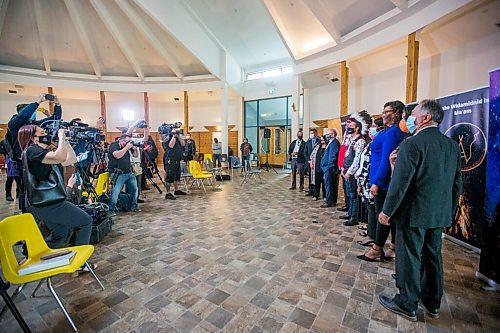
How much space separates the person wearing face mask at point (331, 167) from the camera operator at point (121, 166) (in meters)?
3.62

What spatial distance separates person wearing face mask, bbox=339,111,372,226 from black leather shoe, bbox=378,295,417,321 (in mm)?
1780

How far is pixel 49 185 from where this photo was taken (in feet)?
7.36

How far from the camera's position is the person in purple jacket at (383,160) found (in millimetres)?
2463

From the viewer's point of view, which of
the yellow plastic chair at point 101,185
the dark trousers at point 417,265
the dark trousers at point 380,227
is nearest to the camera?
the dark trousers at point 417,265

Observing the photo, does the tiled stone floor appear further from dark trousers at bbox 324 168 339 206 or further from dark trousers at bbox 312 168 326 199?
dark trousers at bbox 312 168 326 199

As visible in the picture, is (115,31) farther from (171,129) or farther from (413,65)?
(413,65)

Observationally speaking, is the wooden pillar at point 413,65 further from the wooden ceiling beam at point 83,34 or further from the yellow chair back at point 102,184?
the wooden ceiling beam at point 83,34

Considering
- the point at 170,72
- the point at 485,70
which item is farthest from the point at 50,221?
the point at 170,72

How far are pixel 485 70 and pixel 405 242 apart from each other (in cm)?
621

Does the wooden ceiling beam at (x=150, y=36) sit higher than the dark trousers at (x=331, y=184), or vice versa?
the wooden ceiling beam at (x=150, y=36)

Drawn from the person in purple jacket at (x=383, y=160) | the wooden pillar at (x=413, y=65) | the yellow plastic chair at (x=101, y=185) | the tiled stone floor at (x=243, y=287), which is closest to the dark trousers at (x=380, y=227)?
the person in purple jacket at (x=383, y=160)

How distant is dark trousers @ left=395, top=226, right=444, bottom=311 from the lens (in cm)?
177

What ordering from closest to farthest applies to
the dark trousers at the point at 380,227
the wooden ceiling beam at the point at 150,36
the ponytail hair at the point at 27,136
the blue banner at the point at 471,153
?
1. the ponytail hair at the point at 27,136
2. the dark trousers at the point at 380,227
3. the blue banner at the point at 471,153
4. the wooden ceiling beam at the point at 150,36

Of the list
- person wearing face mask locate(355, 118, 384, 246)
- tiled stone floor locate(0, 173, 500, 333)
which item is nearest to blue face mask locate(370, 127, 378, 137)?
person wearing face mask locate(355, 118, 384, 246)
